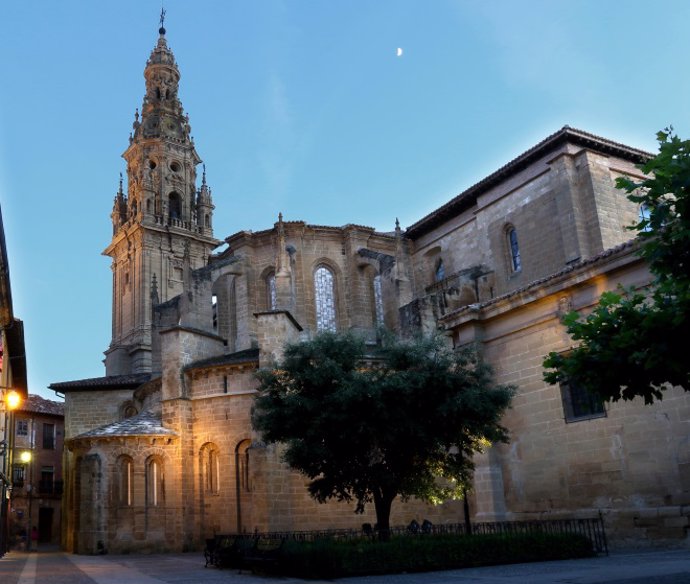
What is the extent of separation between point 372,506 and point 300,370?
947 centimetres

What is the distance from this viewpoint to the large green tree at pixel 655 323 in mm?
8031

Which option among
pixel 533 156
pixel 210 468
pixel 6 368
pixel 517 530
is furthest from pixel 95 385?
pixel 517 530

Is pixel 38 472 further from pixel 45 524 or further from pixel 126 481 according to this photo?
pixel 126 481

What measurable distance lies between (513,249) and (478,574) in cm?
1887

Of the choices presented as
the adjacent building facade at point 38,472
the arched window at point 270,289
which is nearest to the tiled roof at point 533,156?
the arched window at point 270,289

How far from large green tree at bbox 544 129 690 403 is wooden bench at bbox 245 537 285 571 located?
7769 millimetres

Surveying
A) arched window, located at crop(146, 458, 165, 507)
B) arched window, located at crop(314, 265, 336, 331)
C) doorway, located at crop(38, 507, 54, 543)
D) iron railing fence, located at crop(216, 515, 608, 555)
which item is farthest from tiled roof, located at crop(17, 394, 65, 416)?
iron railing fence, located at crop(216, 515, 608, 555)

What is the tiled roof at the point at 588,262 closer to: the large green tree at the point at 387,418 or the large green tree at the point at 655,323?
the large green tree at the point at 387,418

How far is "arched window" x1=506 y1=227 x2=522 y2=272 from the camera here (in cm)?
2934

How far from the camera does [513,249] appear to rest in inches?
1169

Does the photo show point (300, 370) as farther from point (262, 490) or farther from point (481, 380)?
point (262, 490)

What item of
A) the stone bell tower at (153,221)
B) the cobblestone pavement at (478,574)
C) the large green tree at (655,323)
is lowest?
the cobblestone pavement at (478,574)

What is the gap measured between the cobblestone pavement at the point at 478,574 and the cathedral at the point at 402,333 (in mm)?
2309

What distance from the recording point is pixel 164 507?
25984 millimetres
